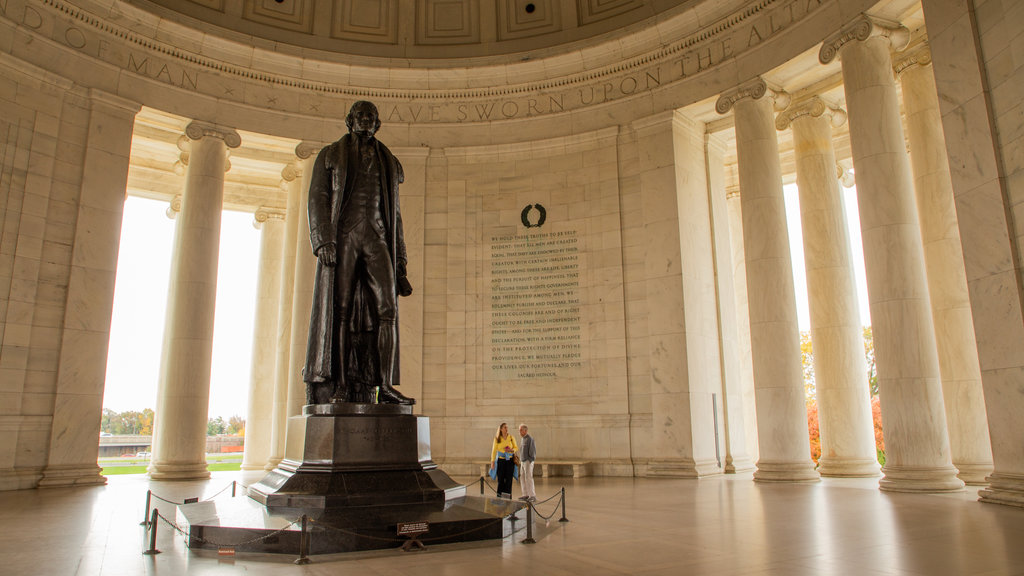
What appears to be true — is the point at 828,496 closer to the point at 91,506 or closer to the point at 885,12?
the point at 885,12

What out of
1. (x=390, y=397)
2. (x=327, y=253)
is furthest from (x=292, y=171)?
(x=390, y=397)

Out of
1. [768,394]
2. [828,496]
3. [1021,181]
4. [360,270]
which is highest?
[1021,181]

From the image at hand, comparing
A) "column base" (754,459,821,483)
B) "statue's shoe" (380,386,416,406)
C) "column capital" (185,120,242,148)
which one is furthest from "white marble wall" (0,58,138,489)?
"column base" (754,459,821,483)

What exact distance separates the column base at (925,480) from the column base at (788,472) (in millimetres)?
2450

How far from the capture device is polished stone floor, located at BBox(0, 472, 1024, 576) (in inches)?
277

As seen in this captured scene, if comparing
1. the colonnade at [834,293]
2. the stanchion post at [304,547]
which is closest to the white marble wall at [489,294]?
the colonnade at [834,293]

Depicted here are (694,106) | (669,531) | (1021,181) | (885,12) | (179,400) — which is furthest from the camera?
(694,106)

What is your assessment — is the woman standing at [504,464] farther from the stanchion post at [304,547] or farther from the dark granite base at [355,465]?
the stanchion post at [304,547]

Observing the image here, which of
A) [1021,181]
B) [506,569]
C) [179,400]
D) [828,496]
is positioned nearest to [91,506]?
[179,400]

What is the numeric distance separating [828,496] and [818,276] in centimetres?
820

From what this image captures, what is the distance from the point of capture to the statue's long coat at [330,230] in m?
10.2

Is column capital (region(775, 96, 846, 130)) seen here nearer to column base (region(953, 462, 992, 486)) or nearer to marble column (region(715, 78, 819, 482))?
marble column (region(715, 78, 819, 482))

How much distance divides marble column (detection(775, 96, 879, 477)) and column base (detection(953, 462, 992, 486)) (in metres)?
2.30

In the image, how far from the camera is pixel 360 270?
34.8 ft
